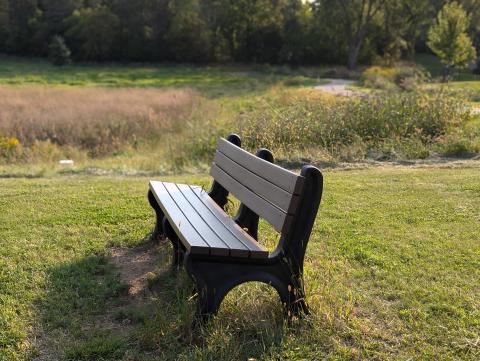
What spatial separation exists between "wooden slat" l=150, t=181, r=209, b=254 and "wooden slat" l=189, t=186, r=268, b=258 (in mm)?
261

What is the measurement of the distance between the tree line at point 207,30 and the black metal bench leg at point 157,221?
49.5 meters

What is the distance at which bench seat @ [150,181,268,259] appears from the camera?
3178 mm

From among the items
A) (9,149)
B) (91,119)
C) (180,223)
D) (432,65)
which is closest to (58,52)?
(91,119)

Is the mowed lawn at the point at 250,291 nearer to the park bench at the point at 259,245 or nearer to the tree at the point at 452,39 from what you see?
the park bench at the point at 259,245

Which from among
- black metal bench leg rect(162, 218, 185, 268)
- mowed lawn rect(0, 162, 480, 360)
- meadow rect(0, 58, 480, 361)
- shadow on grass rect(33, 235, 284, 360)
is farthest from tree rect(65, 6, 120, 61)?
shadow on grass rect(33, 235, 284, 360)

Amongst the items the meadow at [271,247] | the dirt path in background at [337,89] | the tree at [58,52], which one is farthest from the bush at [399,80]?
the tree at [58,52]

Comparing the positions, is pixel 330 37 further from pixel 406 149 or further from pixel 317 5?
pixel 406 149

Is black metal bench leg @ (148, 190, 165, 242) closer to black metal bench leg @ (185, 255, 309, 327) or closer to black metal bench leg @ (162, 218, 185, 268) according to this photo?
black metal bench leg @ (162, 218, 185, 268)

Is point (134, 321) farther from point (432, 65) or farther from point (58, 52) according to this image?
point (432, 65)

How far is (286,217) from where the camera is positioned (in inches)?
129

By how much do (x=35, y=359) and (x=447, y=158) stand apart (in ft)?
27.3

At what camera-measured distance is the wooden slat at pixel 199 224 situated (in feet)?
10.4

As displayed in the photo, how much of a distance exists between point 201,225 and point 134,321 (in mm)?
772

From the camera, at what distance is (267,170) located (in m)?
3.66
